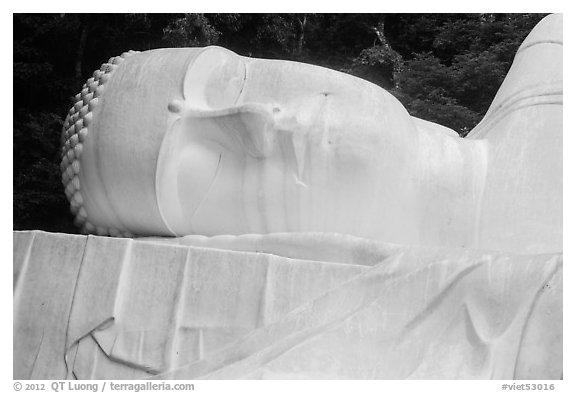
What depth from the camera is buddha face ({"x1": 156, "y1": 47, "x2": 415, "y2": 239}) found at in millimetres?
3512

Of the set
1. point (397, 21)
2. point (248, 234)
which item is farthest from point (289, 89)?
point (397, 21)

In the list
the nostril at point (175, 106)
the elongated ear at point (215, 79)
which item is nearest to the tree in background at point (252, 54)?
the elongated ear at point (215, 79)

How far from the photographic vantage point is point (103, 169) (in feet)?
11.8

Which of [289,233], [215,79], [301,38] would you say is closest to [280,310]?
[289,233]

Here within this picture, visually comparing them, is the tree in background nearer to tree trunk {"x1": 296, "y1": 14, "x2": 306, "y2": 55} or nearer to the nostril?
tree trunk {"x1": 296, "y1": 14, "x2": 306, "y2": 55}

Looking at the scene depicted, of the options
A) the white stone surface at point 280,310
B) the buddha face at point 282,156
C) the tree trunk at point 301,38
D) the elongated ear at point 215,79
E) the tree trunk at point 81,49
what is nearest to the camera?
the white stone surface at point 280,310

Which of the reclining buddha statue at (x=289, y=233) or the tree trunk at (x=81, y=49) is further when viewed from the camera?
the tree trunk at (x=81, y=49)

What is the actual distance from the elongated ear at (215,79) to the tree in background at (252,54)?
11.6 feet

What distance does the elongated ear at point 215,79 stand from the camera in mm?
3617

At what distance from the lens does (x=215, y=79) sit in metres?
3.69

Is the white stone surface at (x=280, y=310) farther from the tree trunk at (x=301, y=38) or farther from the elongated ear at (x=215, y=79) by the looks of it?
the tree trunk at (x=301, y=38)

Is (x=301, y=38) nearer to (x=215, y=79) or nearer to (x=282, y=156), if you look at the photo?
(x=215, y=79)

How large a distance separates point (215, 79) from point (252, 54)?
4.26 metres

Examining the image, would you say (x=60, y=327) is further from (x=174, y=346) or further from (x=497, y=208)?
(x=497, y=208)
